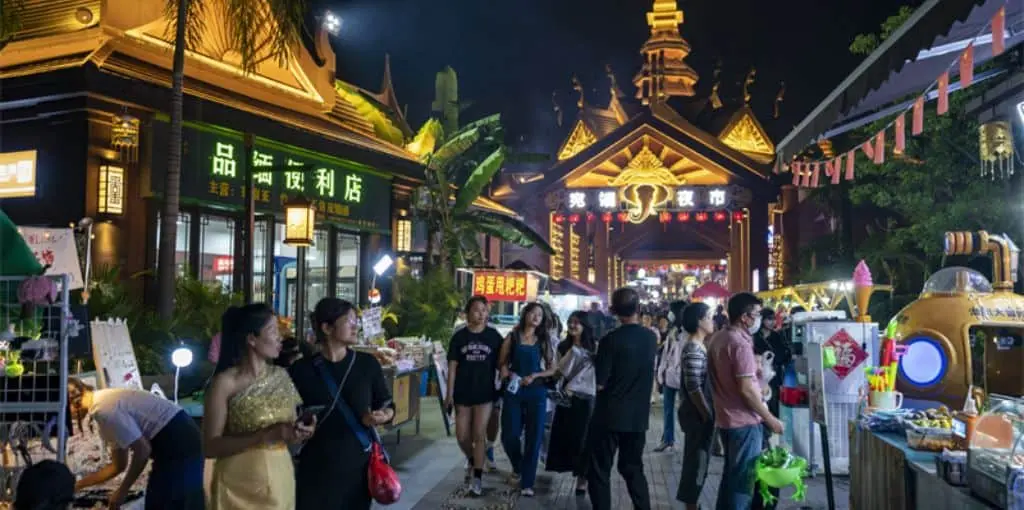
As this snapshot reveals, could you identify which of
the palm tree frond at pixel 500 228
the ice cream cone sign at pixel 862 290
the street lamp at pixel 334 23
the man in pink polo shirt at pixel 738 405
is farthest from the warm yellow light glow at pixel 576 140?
the man in pink polo shirt at pixel 738 405

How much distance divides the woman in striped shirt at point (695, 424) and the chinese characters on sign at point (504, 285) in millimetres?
10134

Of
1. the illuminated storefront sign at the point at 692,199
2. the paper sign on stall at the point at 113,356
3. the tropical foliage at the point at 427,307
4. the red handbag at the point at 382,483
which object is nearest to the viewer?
the red handbag at the point at 382,483

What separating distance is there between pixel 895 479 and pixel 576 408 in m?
3.32

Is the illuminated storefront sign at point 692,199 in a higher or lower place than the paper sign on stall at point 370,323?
higher

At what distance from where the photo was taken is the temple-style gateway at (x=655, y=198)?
3155cm

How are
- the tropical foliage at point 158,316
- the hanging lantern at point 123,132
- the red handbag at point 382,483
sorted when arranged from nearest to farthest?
the red handbag at point 382,483 → the tropical foliage at point 158,316 → the hanging lantern at point 123,132

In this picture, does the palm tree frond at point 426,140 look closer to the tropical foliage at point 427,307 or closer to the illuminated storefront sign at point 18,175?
the tropical foliage at point 427,307

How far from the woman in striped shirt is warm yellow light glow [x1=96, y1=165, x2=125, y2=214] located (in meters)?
8.91

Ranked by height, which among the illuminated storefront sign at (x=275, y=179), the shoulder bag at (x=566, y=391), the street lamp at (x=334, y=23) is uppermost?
the street lamp at (x=334, y=23)

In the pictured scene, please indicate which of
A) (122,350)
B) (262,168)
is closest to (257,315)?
(122,350)

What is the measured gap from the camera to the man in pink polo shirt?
586 cm

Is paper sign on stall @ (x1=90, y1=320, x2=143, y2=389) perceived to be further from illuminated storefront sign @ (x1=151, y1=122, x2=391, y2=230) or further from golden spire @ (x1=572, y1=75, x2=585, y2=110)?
golden spire @ (x1=572, y1=75, x2=585, y2=110)

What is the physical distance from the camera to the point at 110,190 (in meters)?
11.9

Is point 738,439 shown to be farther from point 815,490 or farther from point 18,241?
point 18,241
